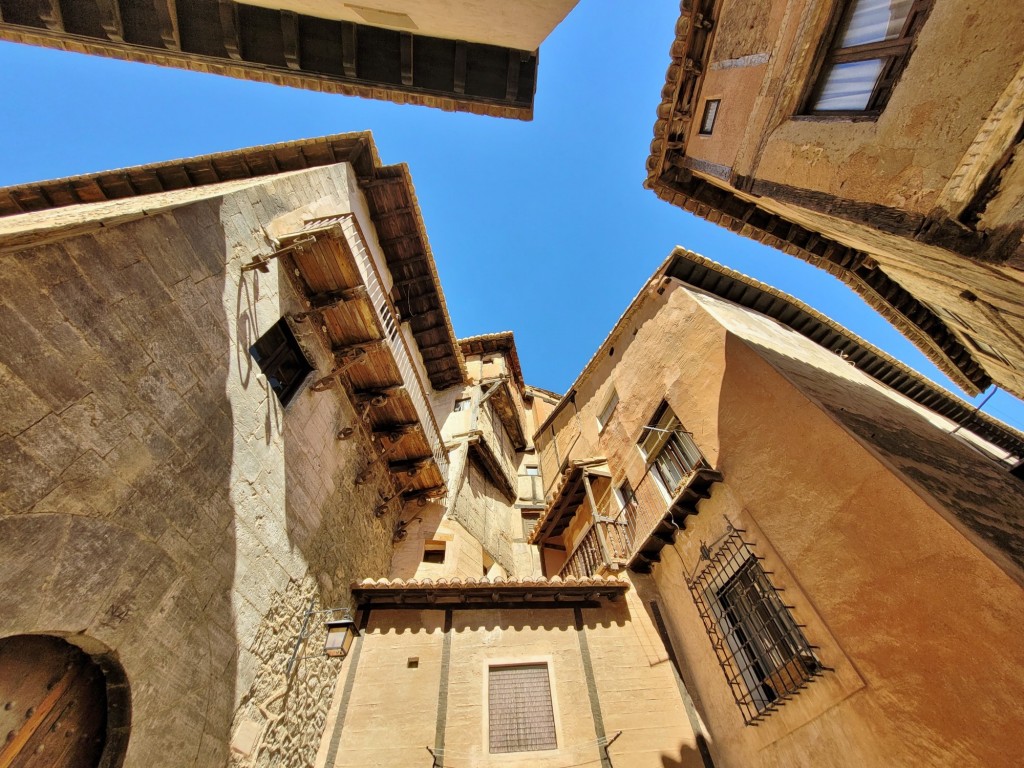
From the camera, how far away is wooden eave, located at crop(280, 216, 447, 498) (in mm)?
6352

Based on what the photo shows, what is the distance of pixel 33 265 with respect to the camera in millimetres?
2775

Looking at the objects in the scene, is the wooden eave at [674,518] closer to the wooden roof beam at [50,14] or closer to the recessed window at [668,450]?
the recessed window at [668,450]

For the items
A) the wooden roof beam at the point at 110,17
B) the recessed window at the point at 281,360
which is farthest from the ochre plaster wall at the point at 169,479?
the wooden roof beam at the point at 110,17

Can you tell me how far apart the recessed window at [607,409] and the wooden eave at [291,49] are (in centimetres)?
878

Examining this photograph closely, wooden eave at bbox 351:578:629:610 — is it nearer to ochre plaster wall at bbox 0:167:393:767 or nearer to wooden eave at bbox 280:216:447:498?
ochre plaster wall at bbox 0:167:393:767

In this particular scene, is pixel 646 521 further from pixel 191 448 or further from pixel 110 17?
pixel 110 17

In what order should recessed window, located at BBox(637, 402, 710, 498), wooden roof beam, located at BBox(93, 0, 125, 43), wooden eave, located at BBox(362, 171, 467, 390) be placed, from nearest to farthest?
wooden roof beam, located at BBox(93, 0, 125, 43) < recessed window, located at BBox(637, 402, 710, 498) < wooden eave, located at BBox(362, 171, 467, 390)

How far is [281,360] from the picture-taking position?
6227 millimetres

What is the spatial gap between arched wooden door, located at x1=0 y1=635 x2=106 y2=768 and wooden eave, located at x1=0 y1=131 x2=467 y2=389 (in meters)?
7.35

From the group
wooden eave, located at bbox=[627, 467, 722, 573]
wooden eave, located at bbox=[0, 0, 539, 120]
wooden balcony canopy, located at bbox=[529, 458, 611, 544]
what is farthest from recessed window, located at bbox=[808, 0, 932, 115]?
wooden balcony canopy, located at bbox=[529, 458, 611, 544]

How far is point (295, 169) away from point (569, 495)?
1071 cm

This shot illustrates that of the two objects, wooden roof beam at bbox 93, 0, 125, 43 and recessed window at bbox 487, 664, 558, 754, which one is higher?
wooden roof beam at bbox 93, 0, 125, 43

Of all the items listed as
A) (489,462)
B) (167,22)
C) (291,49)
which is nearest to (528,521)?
(489,462)

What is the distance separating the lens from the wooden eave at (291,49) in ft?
22.9
